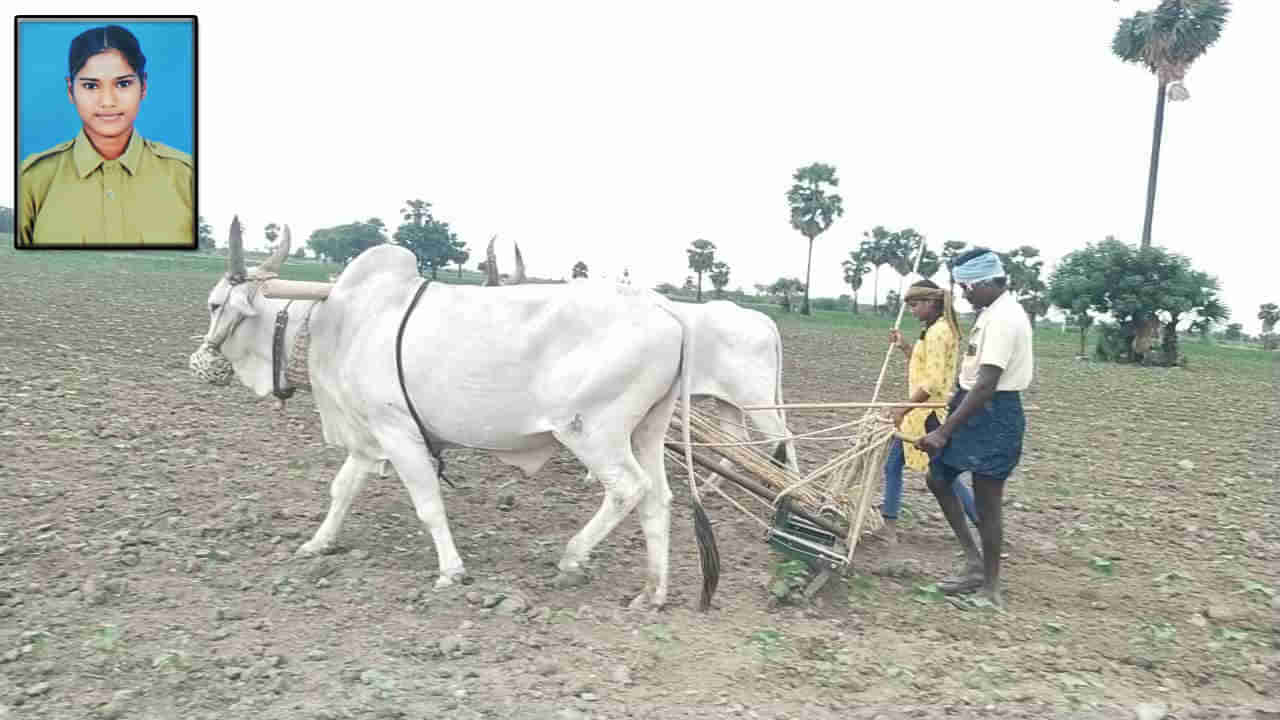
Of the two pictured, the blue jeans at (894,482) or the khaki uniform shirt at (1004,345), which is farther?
the blue jeans at (894,482)

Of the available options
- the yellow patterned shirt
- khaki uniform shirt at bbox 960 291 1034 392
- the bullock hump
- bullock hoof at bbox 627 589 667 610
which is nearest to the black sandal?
the yellow patterned shirt

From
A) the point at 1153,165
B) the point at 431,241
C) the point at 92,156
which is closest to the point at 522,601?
the point at 92,156

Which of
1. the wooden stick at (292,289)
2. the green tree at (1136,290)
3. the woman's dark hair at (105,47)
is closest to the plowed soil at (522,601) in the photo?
the wooden stick at (292,289)

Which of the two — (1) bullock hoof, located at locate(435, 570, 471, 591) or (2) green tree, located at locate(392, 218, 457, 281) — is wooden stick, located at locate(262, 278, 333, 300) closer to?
(1) bullock hoof, located at locate(435, 570, 471, 591)

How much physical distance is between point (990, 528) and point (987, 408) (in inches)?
25.9

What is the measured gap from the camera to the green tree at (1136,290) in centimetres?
2544

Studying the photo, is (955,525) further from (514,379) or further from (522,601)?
(514,379)

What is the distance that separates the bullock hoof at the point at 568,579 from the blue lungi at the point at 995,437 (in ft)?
7.03

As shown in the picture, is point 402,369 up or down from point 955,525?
up

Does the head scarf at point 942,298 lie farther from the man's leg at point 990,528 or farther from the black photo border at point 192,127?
the black photo border at point 192,127

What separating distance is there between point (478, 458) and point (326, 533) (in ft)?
7.97

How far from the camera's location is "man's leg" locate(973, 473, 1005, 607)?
4754 millimetres

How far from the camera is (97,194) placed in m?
4.39

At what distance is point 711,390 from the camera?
278 inches
